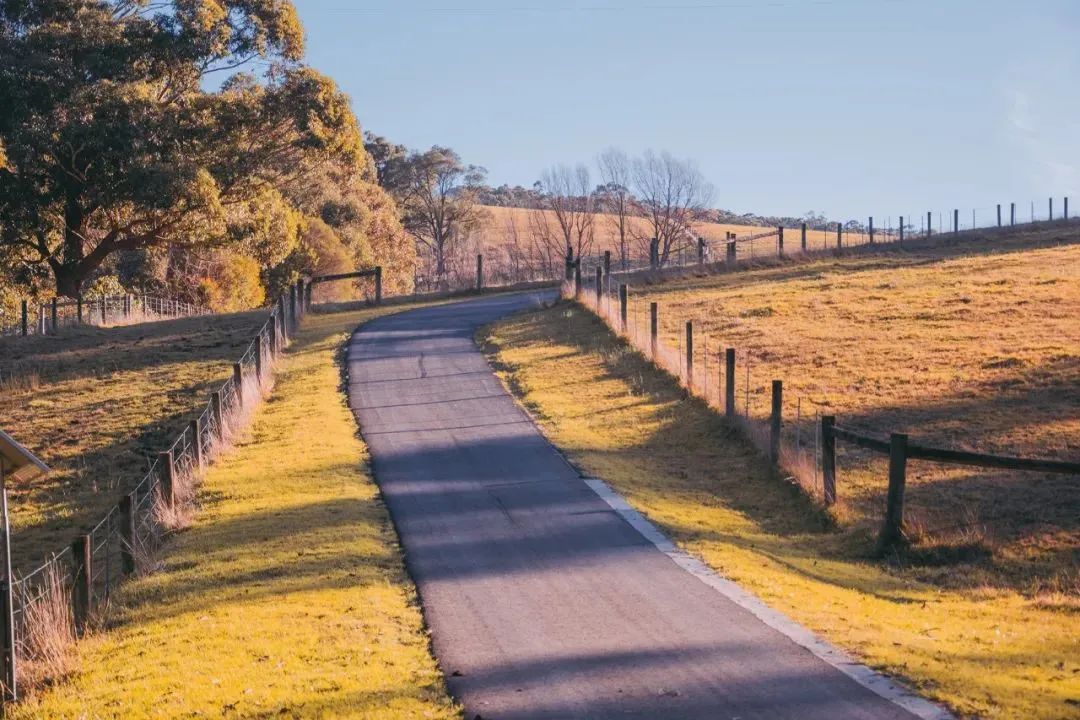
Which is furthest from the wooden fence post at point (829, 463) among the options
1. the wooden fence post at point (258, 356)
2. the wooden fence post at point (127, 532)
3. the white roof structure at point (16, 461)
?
the wooden fence post at point (258, 356)

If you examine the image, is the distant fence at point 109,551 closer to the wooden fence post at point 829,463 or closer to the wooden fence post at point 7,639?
the wooden fence post at point 7,639

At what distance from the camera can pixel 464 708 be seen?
8648 mm

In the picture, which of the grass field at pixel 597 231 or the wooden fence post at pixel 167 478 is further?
the grass field at pixel 597 231

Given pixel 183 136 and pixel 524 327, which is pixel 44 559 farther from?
pixel 183 136

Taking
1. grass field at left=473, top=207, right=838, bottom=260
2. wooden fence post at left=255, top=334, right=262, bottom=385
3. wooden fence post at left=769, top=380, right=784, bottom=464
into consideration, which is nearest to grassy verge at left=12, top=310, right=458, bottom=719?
wooden fence post at left=769, top=380, right=784, bottom=464

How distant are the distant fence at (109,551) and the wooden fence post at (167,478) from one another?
1cm

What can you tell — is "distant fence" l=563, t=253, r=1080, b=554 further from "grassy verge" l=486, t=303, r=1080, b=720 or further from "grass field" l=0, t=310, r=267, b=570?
"grass field" l=0, t=310, r=267, b=570

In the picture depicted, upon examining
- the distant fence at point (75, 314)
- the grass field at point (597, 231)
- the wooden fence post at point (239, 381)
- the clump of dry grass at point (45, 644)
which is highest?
the grass field at point (597, 231)

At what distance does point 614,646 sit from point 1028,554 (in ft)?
21.0

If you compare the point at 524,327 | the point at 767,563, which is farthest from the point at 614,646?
the point at 524,327

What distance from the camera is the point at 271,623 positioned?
431 inches

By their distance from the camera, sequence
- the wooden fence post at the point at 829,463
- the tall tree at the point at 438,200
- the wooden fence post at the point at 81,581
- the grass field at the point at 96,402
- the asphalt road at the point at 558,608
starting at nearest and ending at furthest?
the asphalt road at the point at 558,608 → the wooden fence post at the point at 81,581 → the wooden fence post at the point at 829,463 → the grass field at the point at 96,402 → the tall tree at the point at 438,200

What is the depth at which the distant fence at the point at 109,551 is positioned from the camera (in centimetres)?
1082

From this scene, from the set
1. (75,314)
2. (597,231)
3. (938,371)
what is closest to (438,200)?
(597,231)
